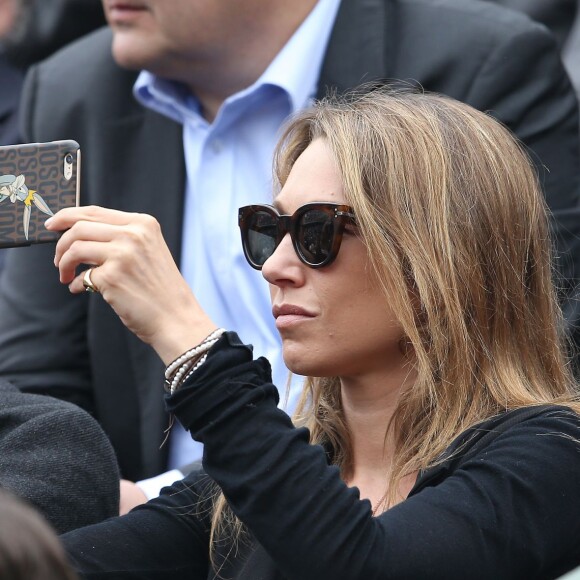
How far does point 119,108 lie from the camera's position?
3555 millimetres

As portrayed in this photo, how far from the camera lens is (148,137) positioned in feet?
11.5

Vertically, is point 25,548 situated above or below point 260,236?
above

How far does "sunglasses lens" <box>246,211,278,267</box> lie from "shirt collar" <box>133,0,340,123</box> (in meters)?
1.21

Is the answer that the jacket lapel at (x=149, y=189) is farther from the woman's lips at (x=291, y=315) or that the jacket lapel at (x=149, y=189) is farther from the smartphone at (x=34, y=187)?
the smartphone at (x=34, y=187)

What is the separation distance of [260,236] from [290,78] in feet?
4.30

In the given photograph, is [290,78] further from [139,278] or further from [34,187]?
[139,278]

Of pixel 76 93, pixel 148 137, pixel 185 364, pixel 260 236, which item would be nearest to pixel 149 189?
pixel 148 137

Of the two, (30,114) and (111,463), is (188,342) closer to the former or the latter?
(111,463)

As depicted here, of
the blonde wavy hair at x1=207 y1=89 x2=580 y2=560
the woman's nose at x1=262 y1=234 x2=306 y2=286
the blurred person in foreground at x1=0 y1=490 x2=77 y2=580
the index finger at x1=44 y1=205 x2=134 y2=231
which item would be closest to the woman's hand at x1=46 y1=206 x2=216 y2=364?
the index finger at x1=44 y1=205 x2=134 y2=231

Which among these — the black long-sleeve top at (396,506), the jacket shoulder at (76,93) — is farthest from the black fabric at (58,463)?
the jacket shoulder at (76,93)

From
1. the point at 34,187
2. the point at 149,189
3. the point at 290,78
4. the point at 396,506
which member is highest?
the point at 34,187

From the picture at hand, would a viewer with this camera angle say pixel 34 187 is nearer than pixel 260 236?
Yes

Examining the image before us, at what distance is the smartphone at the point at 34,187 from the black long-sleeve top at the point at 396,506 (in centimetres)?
34

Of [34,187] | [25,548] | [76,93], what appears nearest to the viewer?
[25,548]
